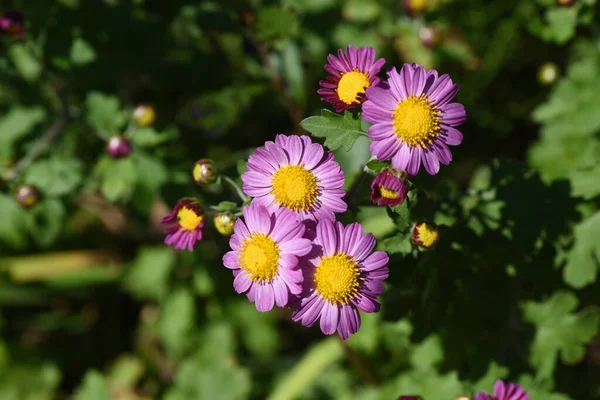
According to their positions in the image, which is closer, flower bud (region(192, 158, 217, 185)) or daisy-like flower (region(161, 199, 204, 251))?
daisy-like flower (region(161, 199, 204, 251))

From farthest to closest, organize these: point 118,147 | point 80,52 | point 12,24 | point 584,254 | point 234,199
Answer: point 80,52 < point 118,147 < point 12,24 < point 584,254 < point 234,199

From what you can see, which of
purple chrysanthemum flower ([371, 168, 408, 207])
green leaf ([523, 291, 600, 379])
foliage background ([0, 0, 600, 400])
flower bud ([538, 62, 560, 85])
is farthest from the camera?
flower bud ([538, 62, 560, 85])

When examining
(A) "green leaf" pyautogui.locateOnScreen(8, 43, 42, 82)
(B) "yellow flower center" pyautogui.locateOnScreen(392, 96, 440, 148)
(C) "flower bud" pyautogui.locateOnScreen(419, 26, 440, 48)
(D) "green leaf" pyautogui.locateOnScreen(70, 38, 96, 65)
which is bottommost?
(B) "yellow flower center" pyautogui.locateOnScreen(392, 96, 440, 148)

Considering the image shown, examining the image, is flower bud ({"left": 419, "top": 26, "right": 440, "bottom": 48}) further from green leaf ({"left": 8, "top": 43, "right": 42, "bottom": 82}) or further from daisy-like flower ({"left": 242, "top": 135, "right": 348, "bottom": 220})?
green leaf ({"left": 8, "top": 43, "right": 42, "bottom": 82})

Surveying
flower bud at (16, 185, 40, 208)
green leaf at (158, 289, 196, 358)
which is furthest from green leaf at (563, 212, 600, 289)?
flower bud at (16, 185, 40, 208)

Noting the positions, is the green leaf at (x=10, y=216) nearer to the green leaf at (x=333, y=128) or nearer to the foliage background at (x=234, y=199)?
the foliage background at (x=234, y=199)

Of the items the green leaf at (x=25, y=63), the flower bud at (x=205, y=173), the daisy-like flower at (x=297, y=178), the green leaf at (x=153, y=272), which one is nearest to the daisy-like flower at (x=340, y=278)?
the daisy-like flower at (x=297, y=178)

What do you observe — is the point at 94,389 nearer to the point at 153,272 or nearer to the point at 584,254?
the point at 153,272

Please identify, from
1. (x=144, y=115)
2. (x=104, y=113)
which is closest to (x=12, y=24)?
(x=104, y=113)
